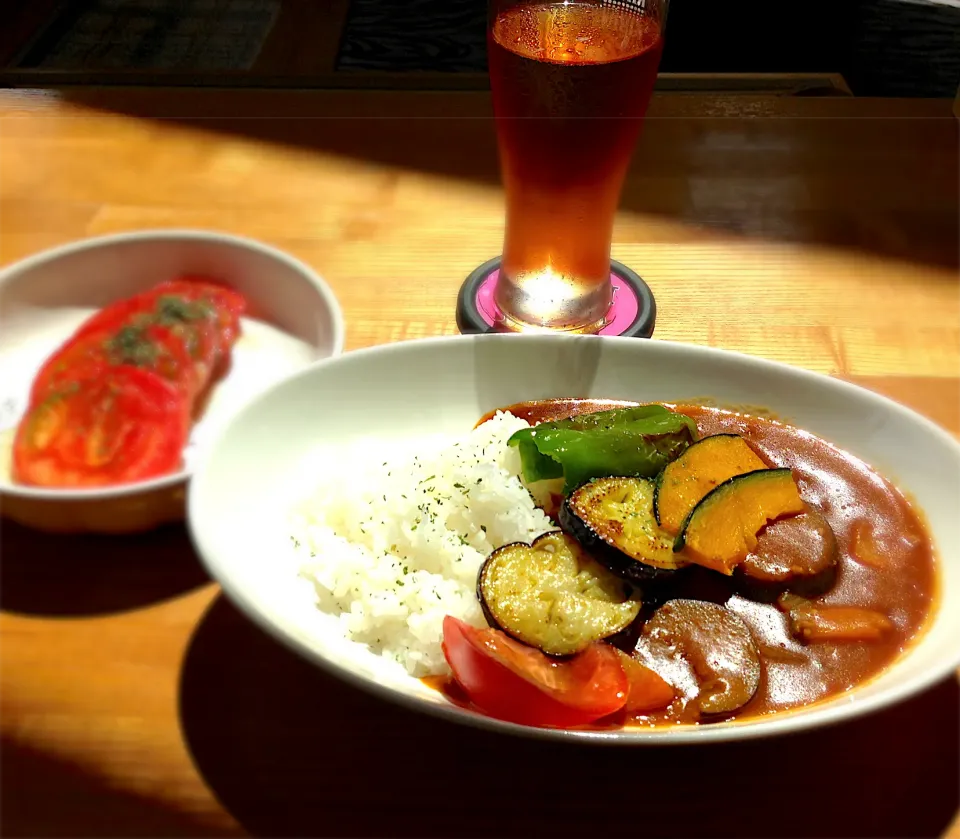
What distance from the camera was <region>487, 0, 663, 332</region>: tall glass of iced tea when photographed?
131 centimetres

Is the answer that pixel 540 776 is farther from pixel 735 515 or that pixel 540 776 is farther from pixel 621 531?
pixel 735 515

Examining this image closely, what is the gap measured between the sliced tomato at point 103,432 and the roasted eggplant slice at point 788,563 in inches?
30.8

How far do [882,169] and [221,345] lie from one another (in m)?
1.58

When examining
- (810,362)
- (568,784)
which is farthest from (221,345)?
(810,362)

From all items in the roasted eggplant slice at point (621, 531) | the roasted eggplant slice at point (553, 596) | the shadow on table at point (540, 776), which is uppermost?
the roasted eggplant slice at point (621, 531)

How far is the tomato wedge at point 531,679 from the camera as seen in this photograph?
90cm

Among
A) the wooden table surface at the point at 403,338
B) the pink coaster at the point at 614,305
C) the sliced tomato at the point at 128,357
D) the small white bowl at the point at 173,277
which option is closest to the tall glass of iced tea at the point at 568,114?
the pink coaster at the point at 614,305

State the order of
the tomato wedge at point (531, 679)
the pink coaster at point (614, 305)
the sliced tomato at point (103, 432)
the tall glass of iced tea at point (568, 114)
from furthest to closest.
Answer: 1. the pink coaster at point (614, 305)
2. the tall glass of iced tea at point (568, 114)
3. the sliced tomato at point (103, 432)
4. the tomato wedge at point (531, 679)

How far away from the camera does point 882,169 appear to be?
2074mm

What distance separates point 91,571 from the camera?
3.80 feet

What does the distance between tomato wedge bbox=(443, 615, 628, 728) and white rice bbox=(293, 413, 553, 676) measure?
0.24ft

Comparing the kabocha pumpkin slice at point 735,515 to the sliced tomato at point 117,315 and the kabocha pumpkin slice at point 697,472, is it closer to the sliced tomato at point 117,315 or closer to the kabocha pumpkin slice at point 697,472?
the kabocha pumpkin slice at point 697,472

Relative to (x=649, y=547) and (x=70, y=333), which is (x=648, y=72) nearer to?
(x=649, y=547)

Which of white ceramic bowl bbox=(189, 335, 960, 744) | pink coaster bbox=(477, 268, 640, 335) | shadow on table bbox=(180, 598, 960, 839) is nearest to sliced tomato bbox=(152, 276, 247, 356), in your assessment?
white ceramic bowl bbox=(189, 335, 960, 744)
